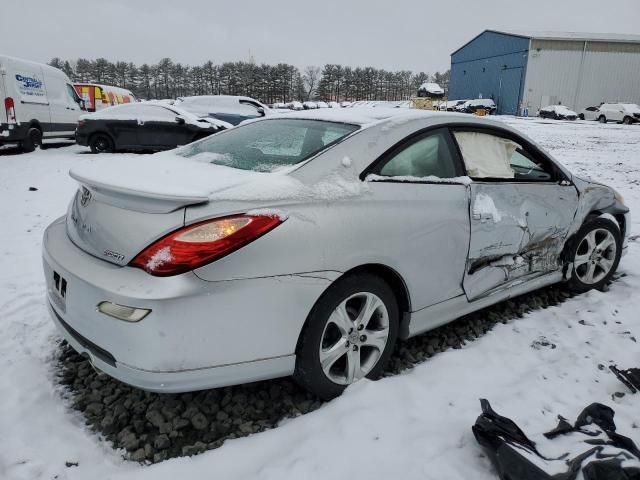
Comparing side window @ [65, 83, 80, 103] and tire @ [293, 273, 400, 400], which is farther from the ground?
side window @ [65, 83, 80, 103]

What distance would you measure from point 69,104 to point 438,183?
13.4 metres

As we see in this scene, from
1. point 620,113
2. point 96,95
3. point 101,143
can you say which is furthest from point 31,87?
point 620,113

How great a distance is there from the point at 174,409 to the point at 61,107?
1285 cm

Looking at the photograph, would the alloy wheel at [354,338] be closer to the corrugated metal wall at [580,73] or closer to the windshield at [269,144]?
the windshield at [269,144]

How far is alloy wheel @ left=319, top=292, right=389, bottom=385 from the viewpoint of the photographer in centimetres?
231

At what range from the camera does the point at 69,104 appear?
1315 centimetres

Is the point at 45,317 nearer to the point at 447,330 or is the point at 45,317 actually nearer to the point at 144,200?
the point at 144,200

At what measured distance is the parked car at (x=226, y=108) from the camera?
45.5 ft

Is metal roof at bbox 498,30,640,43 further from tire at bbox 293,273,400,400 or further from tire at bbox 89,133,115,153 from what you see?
tire at bbox 293,273,400,400

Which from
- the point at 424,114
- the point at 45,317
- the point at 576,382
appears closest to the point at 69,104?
the point at 45,317

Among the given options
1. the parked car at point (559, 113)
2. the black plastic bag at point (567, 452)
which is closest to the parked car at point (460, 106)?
the parked car at point (559, 113)

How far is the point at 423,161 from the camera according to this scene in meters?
2.70

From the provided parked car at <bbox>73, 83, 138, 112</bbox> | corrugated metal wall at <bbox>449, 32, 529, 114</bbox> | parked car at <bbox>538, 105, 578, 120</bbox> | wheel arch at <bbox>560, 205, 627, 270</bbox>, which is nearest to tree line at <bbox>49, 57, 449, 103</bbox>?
corrugated metal wall at <bbox>449, 32, 529, 114</bbox>

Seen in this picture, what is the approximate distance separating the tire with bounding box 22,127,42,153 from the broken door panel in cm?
1198
